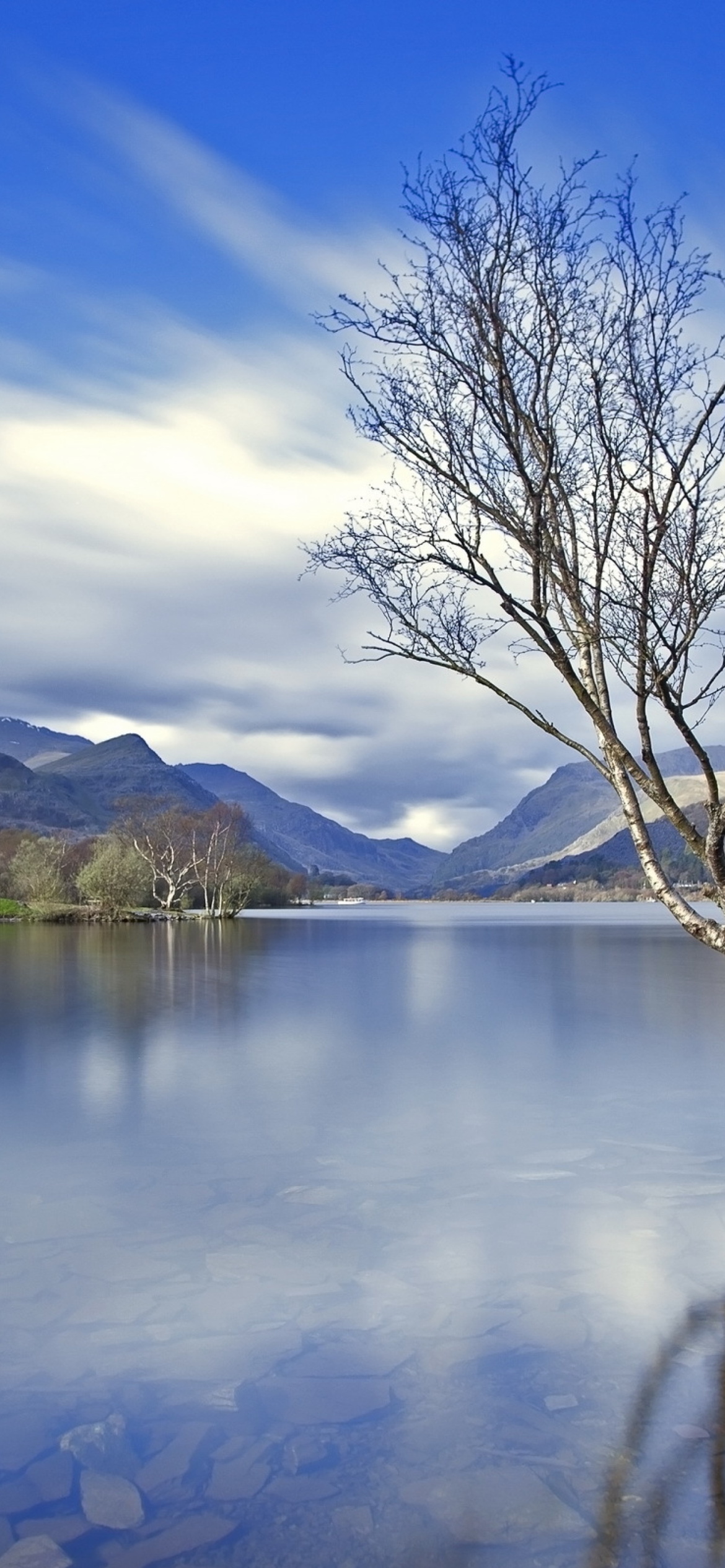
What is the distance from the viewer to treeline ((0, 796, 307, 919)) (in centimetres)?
7831

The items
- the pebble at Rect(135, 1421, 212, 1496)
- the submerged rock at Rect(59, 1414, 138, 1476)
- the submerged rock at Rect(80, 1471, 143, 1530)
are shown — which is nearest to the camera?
the submerged rock at Rect(80, 1471, 143, 1530)

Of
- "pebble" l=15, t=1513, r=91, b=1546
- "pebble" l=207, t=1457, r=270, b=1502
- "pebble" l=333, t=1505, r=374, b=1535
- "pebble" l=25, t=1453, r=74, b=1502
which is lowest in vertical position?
"pebble" l=207, t=1457, r=270, b=1502

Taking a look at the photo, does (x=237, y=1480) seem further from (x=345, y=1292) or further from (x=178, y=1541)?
(x=345, y=1292)

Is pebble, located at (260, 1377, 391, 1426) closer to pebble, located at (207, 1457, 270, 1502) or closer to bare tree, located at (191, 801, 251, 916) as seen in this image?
pebble, located at (207, 1457, 270, 1502)

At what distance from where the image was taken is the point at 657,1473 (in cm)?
477

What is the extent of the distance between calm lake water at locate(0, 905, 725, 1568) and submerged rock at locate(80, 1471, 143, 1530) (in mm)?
13

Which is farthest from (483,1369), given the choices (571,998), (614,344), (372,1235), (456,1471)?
(571,998)

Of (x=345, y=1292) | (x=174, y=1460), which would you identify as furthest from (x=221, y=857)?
(x=174, y=1460)

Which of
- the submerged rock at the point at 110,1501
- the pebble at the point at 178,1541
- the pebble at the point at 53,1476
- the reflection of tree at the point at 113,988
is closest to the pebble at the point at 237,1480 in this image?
the pebble at the point at 178,1541

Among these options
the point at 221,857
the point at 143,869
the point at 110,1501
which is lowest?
the point at 110,1501

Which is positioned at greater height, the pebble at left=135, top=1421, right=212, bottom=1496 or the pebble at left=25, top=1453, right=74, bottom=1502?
the pebble at left=25, top=1453, right=74, bottom=1502

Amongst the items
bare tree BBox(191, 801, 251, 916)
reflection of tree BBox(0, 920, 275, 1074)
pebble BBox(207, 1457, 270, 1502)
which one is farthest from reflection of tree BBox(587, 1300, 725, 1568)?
bare tree BBox(191, 801, 251, 916)

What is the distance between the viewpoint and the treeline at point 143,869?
78312 millimetres

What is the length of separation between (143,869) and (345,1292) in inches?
3042
